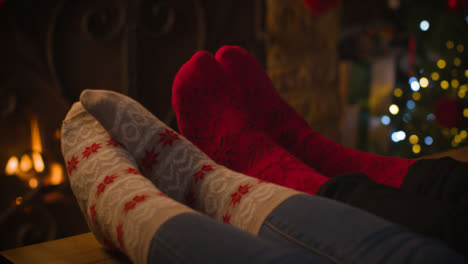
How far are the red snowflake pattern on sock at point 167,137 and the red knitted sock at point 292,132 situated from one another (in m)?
0.28

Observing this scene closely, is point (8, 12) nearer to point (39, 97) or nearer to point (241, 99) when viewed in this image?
point (39, 97)

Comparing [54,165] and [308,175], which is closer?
[308,175]

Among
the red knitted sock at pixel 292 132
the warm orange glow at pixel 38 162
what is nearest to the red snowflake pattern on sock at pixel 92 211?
the red knitted sock at pixel 292 132

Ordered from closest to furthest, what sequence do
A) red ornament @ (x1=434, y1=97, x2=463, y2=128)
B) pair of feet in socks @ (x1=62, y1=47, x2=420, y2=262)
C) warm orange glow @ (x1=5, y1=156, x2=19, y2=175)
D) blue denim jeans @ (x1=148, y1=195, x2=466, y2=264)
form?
1. blue denim jeans @ (x1=148, y1=195, x2=466, y2=264)
2. pair of feet in socks @ (x1=62, y1=47, x2=420, y2=262)
3. warm orange glow @ (x1=5, y1=156, x2=19, y2=175)
4. red ornament @ (x1=434, y1=97, x2=463, y2=128)

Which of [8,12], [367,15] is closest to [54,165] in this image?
[8,12]

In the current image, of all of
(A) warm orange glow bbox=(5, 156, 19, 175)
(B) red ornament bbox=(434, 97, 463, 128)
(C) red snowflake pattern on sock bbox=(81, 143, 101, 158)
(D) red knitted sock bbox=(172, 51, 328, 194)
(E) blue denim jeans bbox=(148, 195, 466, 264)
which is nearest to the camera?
(E) blue denim jeans bbox=(148, 195, 466, 264)

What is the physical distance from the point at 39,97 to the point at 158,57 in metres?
0.43

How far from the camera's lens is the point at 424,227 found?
32cm

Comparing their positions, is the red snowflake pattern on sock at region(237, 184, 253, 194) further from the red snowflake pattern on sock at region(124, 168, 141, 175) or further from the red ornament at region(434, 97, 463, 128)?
the red ornament at region(434, 97, 463, 128)

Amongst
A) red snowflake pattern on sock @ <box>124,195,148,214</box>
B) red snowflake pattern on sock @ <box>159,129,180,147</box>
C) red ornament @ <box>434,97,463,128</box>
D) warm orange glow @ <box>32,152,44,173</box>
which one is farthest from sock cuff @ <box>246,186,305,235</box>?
red ornament @ <box>434,97,463,128</box>

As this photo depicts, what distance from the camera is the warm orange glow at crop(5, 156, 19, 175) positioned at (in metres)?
1.15

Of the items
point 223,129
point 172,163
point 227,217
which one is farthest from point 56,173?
point 227,217

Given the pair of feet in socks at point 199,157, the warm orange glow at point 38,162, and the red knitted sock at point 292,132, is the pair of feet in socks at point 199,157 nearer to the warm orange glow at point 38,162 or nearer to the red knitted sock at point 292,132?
the red knitted sock at point 292,132

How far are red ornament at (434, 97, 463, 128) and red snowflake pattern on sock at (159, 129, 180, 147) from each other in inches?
53.4
